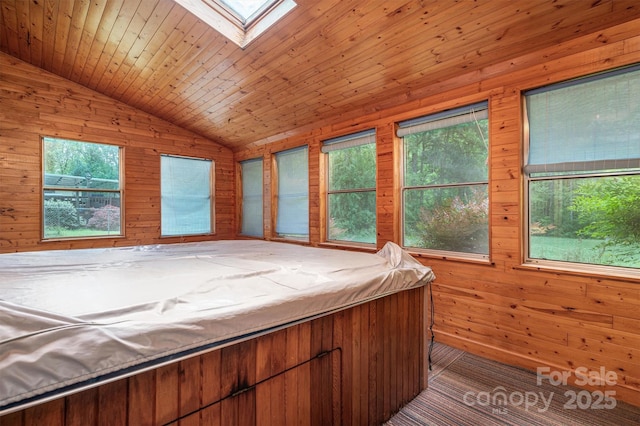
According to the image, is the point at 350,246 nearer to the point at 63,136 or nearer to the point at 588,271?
the point at 588,271

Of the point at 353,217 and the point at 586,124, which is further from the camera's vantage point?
the point at 353,217

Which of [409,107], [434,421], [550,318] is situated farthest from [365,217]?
[434,421]

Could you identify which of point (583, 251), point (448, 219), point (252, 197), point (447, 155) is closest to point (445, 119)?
point (447, 155)

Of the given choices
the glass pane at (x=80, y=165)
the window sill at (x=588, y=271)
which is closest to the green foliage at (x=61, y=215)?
the glass pane at (x=80, y=165)

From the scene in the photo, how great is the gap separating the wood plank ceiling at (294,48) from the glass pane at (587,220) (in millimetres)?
1067

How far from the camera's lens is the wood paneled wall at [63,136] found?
11.6 feet

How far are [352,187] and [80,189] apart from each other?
366 centimetres

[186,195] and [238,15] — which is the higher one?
[238,15]

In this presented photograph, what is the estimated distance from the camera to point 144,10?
253 cm

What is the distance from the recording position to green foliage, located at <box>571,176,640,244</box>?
201cm

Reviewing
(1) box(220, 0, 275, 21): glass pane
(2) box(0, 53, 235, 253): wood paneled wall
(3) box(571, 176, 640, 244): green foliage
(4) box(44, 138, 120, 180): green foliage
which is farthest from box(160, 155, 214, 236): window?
(3) box(571, 176, 640, 244): green foliage

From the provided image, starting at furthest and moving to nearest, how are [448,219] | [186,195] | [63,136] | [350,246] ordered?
[186,195]
[63,136]
[350,246]
[448,219]

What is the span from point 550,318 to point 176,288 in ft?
8.42

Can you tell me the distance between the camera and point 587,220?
2.18 m
